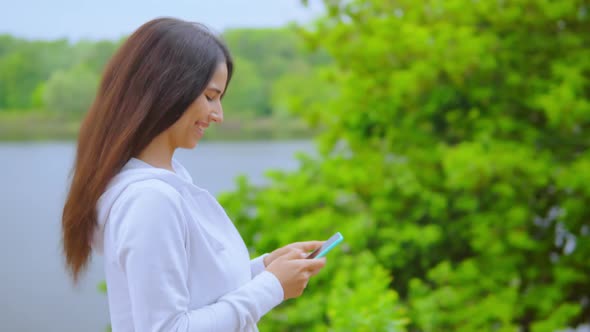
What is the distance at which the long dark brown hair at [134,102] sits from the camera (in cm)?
86

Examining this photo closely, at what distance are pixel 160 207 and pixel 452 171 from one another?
2.64 m

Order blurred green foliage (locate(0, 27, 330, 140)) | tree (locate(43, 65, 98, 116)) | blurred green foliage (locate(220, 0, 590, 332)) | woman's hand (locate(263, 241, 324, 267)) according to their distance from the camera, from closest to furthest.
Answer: woman's hand (locate(263, 241, 324, 267)) < blurred green foliage (locate(220, 0, 590, 332)) < tree (locate(43, 65, 98, 116)) < blurred green foliage (locate(0, 27, 330, 140))

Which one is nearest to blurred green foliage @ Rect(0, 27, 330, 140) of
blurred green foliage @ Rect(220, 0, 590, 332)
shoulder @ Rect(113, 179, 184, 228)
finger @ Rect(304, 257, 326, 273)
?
blurred green foliage @ Rect(220, 0, 590, 332)

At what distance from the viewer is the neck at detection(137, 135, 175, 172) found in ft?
2.91

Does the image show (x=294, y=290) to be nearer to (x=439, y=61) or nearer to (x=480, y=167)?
(x=480, y=167)

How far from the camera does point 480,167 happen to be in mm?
3258

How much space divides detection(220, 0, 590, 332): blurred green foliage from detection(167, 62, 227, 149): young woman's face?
2.30 meters

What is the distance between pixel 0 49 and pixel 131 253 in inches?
208

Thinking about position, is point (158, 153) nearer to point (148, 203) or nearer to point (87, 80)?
point (148, 203)

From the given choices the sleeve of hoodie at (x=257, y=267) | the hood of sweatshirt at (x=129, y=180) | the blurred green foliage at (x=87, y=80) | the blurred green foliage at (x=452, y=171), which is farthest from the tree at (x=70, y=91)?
the hood of sweatshirt at (x=129, y=180)

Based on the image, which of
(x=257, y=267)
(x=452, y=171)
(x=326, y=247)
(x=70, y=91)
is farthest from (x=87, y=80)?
(x=326, y=247)

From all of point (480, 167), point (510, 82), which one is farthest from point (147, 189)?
point (510, 82)

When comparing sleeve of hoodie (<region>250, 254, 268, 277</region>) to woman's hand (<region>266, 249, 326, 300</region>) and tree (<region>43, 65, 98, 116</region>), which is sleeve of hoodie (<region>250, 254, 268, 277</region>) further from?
tree (<region>43, 65, 98, 116</region>)

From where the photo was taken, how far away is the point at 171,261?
786 millimetres
